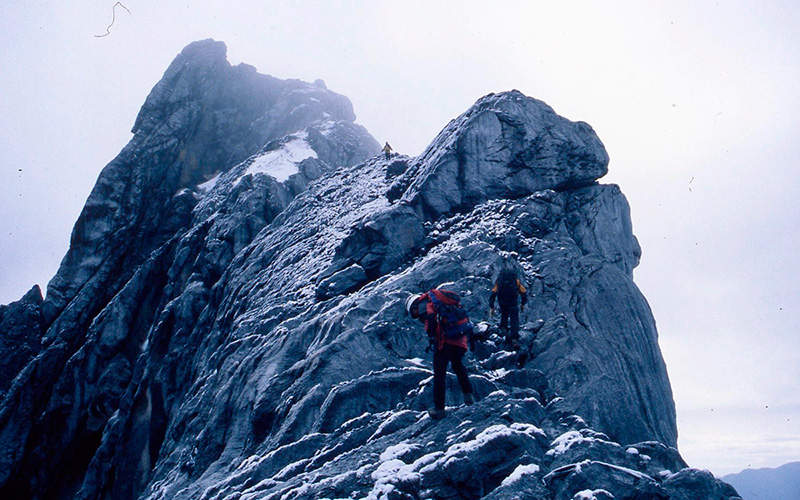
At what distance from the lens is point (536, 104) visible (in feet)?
75.7

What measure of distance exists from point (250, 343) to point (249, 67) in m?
52.8

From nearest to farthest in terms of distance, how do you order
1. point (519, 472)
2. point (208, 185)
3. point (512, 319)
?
1. point (519, 472)
2. point (512, 319)
3. point (208, 185)

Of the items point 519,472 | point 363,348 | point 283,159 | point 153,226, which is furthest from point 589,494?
point 153,226

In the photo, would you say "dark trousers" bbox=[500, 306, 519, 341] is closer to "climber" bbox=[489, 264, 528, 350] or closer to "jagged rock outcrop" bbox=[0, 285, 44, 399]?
"climber" bbox=[489, 264, 528, 350]

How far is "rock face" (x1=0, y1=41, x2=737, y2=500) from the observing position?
920 centimetres

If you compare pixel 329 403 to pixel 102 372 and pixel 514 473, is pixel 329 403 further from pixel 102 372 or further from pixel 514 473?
pixel 102 372

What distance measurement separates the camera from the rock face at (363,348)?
920cm

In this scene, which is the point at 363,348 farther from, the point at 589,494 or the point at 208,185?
the point at 208,185

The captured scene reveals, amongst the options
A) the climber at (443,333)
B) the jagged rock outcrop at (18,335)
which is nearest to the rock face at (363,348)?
the jagged rock outcrop at (18,335)

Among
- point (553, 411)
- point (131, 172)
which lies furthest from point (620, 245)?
point (131, 172)

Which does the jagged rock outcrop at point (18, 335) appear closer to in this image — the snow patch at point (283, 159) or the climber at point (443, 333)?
the snow patch at point (283, 159)

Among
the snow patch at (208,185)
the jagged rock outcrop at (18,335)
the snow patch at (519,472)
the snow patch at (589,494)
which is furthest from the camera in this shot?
the snow patch at (208,185)

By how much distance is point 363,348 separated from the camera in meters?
13.9

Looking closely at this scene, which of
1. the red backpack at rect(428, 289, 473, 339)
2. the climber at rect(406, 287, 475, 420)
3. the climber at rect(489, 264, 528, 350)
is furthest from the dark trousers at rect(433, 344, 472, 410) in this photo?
the climber at rect(489, 264, 528, 350)
